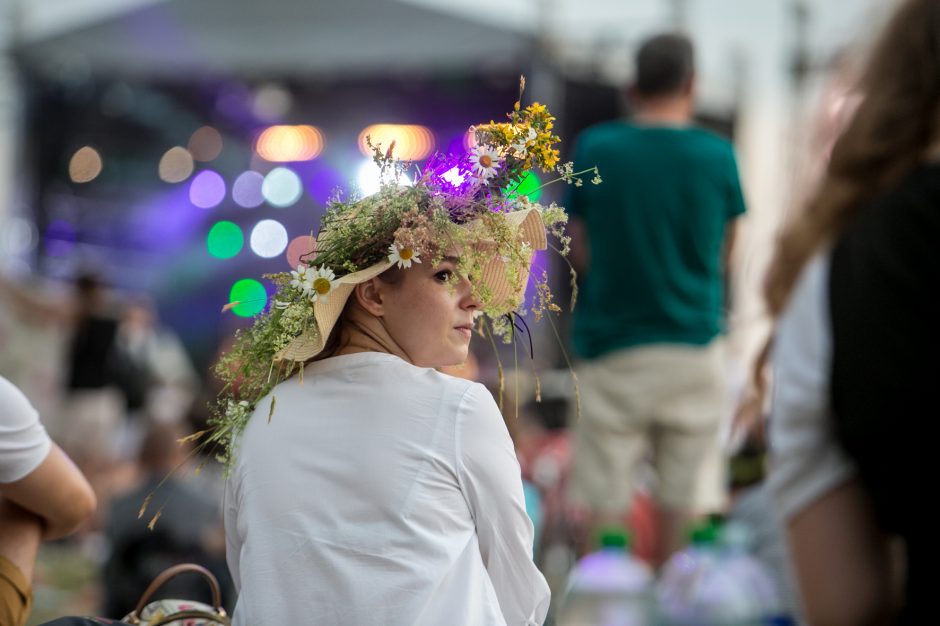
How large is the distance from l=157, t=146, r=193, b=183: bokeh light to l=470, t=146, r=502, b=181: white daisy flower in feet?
32.5

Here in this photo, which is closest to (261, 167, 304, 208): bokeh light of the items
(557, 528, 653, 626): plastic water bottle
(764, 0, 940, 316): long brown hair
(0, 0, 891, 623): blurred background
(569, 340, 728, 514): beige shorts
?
(0, 0, 891, 623): blurred background

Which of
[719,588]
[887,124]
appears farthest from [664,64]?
[887,124]

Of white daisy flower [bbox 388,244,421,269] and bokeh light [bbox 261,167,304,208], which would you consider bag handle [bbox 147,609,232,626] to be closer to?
white daisy flower [bbox 388,244,421,269]

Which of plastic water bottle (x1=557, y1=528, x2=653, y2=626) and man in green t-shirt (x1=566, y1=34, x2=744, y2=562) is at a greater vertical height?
man in green t-shirt (x1=566, y1=34, x2=744, y2=562)

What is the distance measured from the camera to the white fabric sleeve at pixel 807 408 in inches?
58.9

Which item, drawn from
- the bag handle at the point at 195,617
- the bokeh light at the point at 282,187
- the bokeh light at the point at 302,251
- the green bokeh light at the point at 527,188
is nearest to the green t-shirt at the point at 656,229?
the green bokeh light at the point at 527,188

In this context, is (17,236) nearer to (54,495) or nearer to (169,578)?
(54,495)

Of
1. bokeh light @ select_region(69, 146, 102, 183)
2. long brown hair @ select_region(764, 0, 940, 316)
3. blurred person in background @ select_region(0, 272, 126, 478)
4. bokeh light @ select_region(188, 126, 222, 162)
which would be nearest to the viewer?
long brown hair @ select_region(764, 0, 940, 316)

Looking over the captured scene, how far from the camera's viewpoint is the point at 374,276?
204 centimetres

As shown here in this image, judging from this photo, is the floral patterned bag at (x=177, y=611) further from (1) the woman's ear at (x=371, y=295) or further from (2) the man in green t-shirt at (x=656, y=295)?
(2) the man in green t-shirt at (x=656, y=295)

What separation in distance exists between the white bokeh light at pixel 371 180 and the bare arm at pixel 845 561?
34.5 inches

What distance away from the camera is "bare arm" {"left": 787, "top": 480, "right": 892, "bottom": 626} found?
1.47m

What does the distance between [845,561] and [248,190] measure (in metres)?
10.9

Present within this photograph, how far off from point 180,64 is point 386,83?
1.75 meters
